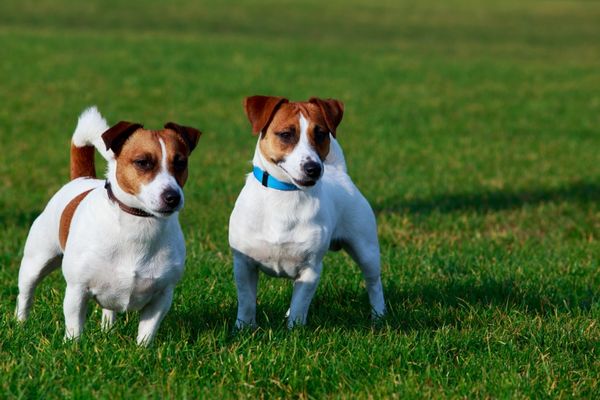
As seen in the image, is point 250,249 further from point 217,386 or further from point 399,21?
Result: point 399,21

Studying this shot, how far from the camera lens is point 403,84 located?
25719 millimetres

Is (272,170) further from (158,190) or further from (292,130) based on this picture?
(158,190)

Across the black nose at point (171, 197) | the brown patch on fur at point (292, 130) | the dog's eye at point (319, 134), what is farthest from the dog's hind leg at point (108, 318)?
the dog's eye at point (319, 134)

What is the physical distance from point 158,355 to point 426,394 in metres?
1.56

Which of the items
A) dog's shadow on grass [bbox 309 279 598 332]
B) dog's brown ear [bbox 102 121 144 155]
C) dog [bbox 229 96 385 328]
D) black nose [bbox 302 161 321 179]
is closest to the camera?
dog's brown ear [bbox 102 121 144 155]

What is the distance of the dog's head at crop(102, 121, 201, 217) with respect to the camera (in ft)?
17.9

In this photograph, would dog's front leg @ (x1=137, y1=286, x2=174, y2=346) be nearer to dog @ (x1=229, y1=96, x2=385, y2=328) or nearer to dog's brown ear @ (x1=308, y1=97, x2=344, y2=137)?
dog @ (x1=229, y1=96, x2=385, y2=328)

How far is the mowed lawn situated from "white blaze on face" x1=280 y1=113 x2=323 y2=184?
1.00 meters

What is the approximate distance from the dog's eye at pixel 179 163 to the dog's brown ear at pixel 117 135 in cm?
36

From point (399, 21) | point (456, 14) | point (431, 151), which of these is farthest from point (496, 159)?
point (456, 14)

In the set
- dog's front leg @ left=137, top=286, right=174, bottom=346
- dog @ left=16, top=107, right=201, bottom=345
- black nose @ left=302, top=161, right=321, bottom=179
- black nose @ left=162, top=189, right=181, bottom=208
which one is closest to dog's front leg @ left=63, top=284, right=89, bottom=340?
dog @ left=16, top=107, right=201, bottom=345

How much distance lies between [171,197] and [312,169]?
1028 mm

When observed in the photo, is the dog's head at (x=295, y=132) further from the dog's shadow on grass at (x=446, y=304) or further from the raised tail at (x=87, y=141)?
the dog's shadow on grass at (x=446, y=304)

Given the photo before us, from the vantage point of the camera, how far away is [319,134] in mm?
6375
